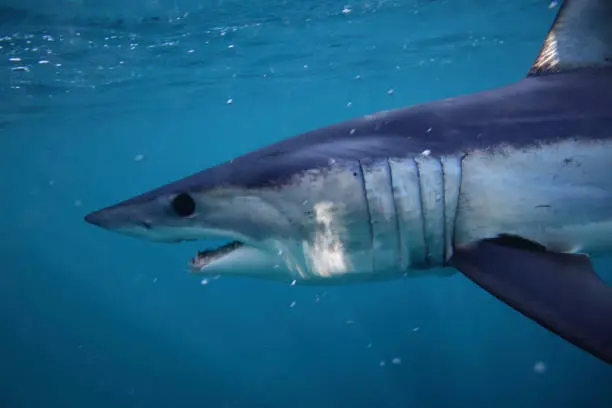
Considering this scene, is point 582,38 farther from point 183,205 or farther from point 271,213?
point 183,205

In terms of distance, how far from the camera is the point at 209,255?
241 centimetres

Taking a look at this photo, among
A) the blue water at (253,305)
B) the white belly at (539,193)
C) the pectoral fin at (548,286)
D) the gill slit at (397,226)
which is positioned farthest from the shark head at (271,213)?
the blue water at (253,305)

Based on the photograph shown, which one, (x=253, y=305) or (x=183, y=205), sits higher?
(x=183, y=205)

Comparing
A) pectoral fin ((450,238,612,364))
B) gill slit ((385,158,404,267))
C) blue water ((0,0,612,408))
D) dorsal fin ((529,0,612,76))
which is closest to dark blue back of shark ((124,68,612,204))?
gill slit ((385,158,404,267))

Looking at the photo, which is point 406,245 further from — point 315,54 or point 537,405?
point 315,54

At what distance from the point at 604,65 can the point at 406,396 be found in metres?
8.82

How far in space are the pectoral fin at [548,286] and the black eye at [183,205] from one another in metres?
1.30

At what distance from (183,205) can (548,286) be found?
1.66 m

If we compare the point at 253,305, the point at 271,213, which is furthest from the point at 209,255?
the point at 253,305

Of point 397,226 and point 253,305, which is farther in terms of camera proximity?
point 253,305

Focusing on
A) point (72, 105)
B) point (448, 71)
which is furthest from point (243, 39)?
point (448, 71)

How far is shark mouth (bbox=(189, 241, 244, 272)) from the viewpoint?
7.76 feet

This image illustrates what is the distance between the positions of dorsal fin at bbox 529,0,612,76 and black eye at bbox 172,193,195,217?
246 cm

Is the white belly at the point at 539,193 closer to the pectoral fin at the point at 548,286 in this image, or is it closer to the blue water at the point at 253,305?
the pectoral fin at the point at 548,286
